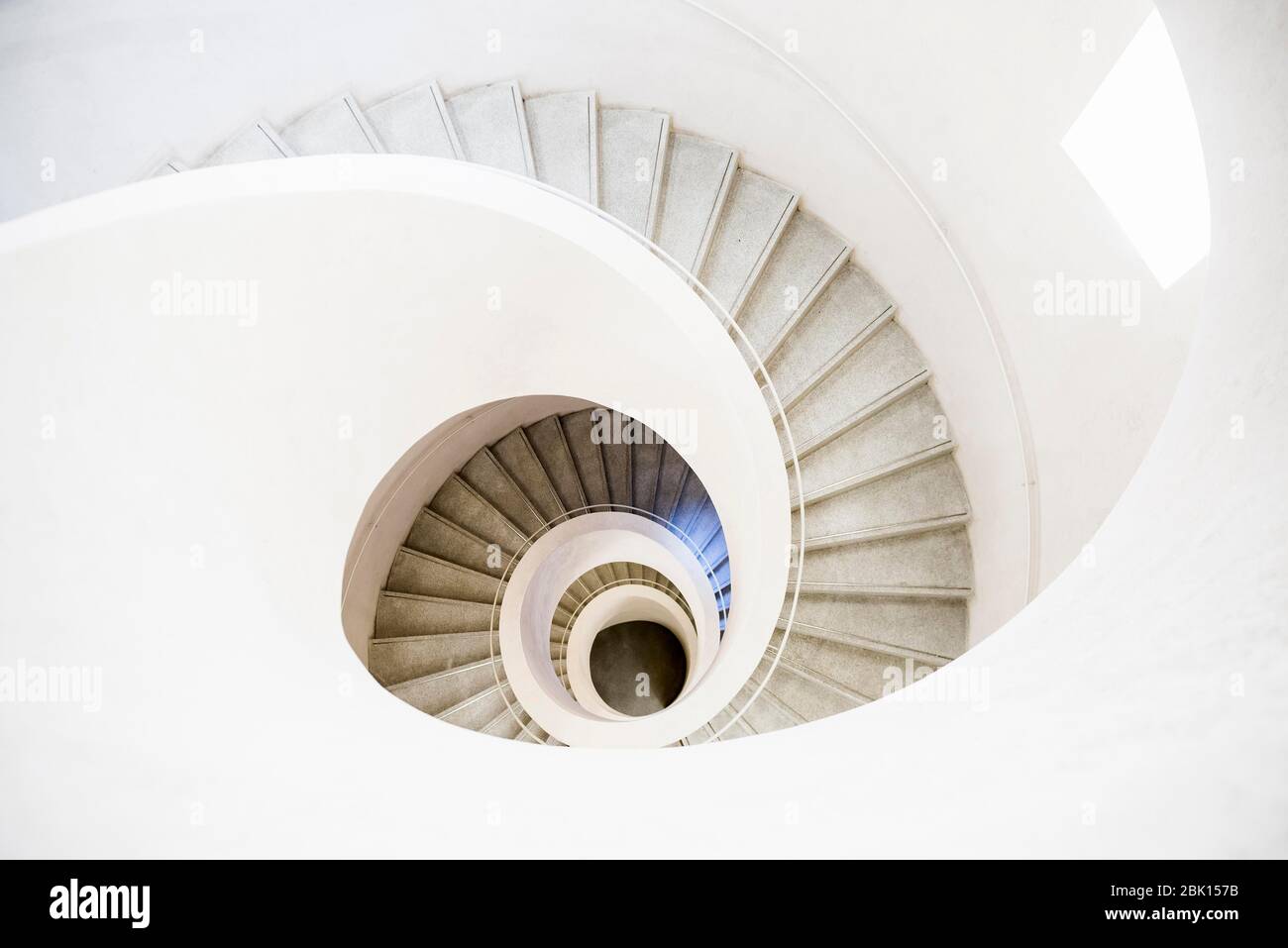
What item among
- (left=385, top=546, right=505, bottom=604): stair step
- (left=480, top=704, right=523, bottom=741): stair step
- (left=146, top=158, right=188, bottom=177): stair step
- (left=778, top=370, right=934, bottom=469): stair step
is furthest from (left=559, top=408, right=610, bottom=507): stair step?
(left=146, top=158, right=188, bottom=177): stair step

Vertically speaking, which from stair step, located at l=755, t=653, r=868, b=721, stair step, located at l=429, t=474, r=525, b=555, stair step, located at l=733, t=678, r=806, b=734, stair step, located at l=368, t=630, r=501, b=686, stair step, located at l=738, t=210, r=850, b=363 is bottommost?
stair step, located at l=733, t=678, r=806, b=734

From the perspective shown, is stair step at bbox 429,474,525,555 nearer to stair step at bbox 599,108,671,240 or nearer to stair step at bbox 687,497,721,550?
stair step at bbox 687,497,721,550

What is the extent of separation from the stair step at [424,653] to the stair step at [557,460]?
1751mm

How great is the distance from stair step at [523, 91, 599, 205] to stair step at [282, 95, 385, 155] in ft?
4.04

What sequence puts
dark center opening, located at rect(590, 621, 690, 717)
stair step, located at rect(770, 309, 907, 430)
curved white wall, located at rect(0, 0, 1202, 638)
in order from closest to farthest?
1. curved white wall, located at rect(0, 0, 1202, 638)
2. stair step, located at rect(770, 309, 907, 430)
3. dark center opening, located at rect(590, 621, 690, 717)

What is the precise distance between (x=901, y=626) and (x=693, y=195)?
3765 millimetres

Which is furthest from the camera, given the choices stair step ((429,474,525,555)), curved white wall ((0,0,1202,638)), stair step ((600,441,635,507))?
stair step ((600,441,635,507))

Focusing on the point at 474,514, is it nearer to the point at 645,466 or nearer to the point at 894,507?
the point at 645,466

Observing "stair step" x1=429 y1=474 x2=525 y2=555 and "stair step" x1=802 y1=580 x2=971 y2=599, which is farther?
"stair step" x1=429 y1=474 x2=525 y2=555

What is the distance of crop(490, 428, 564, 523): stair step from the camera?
26.0 feet

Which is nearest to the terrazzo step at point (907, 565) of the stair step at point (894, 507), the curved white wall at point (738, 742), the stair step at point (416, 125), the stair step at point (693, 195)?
the stair step at point (894, 507)

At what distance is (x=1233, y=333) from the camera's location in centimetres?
198
